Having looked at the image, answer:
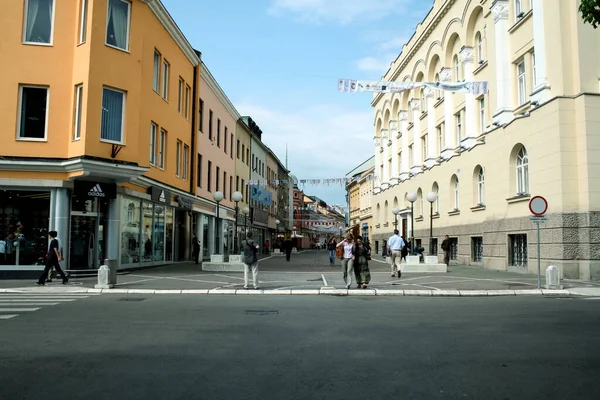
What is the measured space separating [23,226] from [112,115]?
5.30 meters

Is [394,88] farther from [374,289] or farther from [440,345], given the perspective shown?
[440,345]

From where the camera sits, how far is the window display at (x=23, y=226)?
62.6 ft

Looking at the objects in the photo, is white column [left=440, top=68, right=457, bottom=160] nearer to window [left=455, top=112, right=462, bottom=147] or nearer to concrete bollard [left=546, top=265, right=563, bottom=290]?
window [left=455, top=112, right=462, bottom=147]

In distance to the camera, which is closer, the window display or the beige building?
the beige building

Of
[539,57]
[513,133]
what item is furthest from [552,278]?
[539,57]

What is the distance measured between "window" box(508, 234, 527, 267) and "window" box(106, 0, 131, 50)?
18460 millimetres

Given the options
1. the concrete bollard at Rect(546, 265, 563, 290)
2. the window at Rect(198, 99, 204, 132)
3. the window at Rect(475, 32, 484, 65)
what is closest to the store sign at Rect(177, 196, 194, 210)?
the window at Rect(198, 99, 204, 132)

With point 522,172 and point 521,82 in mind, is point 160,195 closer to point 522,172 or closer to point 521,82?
point 522,172

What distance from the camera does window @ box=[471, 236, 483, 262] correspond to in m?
27.5

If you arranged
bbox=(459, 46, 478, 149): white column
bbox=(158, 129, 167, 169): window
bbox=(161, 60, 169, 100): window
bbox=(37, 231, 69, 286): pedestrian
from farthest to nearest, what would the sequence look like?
bbox=(459, 46, 478, 149): white column
bbox=(161, 60, 169, 100): window
bbox=(158, 129, 167, 169): window
bbox=(37, 231, 69, 286): pedestrian

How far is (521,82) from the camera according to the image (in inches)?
928

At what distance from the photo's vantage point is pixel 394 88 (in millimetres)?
20500

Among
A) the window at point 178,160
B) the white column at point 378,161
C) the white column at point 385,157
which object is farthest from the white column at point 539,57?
the white column at point 378,161

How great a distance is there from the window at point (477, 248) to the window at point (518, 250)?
4083 millimetres
